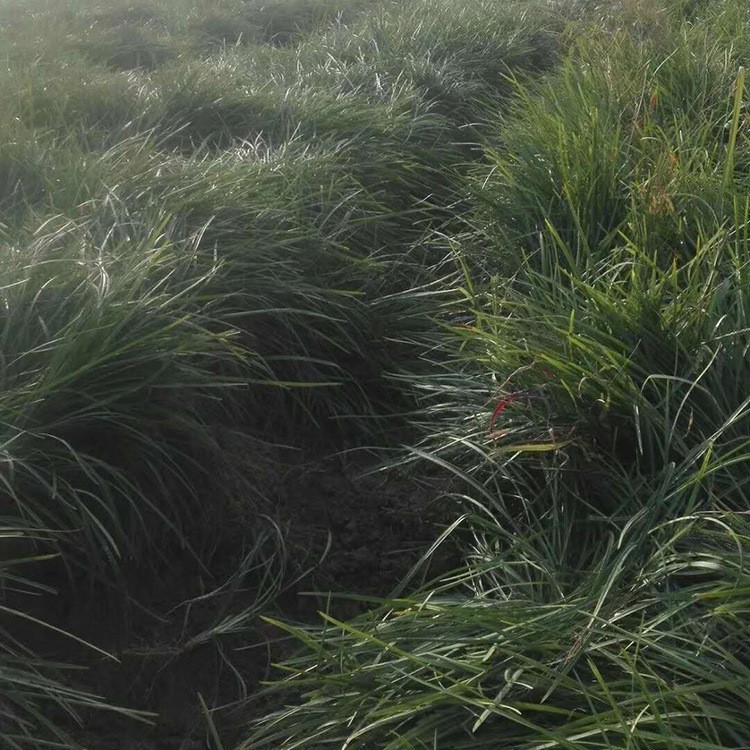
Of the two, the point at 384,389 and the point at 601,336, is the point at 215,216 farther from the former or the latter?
the point at 601,336

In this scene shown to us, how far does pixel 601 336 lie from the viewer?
8.10 ft

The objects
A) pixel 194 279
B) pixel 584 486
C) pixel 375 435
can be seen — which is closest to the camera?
pixel 584 486

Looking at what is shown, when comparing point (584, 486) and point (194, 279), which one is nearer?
point (584, 486)

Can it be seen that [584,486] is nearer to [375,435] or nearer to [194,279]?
[375,435]

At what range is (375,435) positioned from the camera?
3.09m

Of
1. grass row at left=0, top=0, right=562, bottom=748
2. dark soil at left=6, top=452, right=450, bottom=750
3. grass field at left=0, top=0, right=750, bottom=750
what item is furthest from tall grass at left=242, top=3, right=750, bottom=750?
grass row at left=0, top=0, right=562, bottom=748

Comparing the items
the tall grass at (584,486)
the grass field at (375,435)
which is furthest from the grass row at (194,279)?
the tall grass at (584,486)

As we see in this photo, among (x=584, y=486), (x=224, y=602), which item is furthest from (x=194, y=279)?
(x=584, y=486)

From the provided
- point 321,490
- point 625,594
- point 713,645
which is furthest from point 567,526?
point 321,490

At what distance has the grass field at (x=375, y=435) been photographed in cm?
191

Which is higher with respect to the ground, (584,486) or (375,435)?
(584,486)

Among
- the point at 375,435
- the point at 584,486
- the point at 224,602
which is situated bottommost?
the point at 375,435

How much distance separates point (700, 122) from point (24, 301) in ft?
7.86

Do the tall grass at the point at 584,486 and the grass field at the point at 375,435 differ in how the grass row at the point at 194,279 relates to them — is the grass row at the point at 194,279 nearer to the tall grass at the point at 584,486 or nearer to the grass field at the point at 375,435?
the grass field at the point at 375,435
